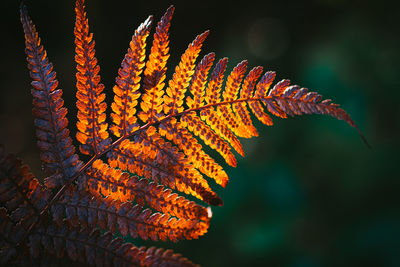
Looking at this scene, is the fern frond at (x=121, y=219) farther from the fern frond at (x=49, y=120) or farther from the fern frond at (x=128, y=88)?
the fern frond at (x=128, y=88)

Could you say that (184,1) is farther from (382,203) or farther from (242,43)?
(382,203)

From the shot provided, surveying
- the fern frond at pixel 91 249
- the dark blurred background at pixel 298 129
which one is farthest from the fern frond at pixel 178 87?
the dark blurred background at pixel 298 129

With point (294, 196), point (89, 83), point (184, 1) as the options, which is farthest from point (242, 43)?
point (89, 83)

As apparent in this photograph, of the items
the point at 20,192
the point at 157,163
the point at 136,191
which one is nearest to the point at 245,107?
the point at 157,163

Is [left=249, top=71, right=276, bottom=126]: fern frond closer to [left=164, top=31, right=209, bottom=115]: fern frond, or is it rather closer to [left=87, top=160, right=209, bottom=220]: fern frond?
[left=164, top=31, right=209, bottom=115]: fern frond

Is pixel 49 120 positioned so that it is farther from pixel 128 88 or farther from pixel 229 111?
pixel 229 111

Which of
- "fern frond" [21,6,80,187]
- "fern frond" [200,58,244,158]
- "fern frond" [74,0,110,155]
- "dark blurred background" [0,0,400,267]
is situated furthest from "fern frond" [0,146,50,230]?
"dark blurred background" [0,0,400,267]
